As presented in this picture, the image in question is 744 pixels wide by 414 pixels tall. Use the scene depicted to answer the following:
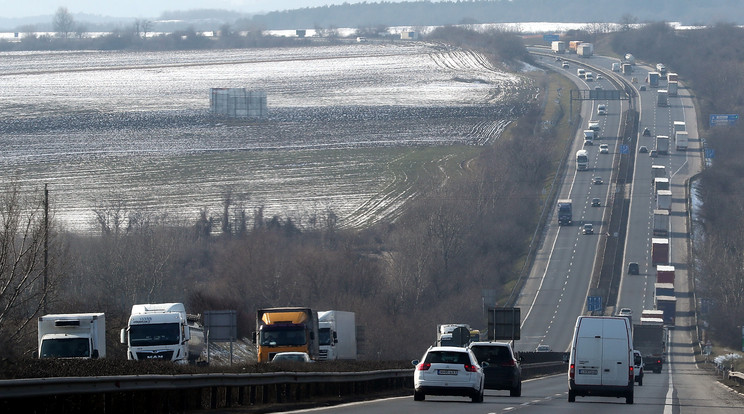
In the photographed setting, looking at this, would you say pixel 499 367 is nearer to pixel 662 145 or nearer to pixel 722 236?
pixel 722 236

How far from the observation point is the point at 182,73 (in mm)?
184125

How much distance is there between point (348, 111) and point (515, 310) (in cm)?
9610

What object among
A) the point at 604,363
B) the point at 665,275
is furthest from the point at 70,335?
the point at 665,275

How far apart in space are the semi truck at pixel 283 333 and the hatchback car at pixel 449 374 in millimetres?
12912

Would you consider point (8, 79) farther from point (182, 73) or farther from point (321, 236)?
point (321, 236)

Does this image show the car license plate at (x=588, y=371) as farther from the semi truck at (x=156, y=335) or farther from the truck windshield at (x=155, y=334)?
the truck windshield at (x=155, y=334)

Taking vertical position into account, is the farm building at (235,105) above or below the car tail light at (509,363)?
above

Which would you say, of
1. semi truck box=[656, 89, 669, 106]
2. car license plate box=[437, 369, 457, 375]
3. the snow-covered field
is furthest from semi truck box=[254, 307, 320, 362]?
semi truck box=[656, 89, 669, 106]

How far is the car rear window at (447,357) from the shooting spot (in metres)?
28.1

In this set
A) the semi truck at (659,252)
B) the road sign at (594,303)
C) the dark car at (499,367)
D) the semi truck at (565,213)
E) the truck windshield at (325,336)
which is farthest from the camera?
the semi truck at (565,213)

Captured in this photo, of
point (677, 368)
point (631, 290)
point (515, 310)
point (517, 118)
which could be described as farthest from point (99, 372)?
point (517, 118)

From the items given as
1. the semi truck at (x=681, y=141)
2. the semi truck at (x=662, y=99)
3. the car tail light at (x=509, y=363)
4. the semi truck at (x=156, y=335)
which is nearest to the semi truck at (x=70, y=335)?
the semi truck at (x=156, y=335)

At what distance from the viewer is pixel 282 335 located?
40.8 m

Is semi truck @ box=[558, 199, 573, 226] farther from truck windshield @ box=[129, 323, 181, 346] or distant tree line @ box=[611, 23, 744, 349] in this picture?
truck windshield @ box=[129, 323, 181, 346]
